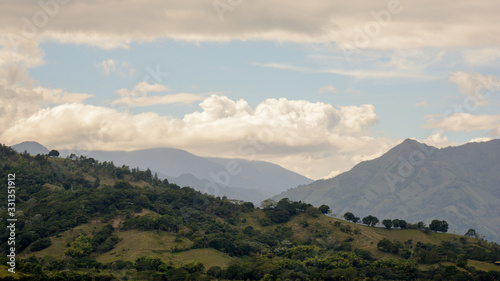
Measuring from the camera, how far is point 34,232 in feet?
582

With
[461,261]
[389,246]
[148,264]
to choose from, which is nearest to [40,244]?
[148,264]

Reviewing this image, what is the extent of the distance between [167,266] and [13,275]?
51.5m

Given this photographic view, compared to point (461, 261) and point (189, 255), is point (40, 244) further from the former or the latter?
point (461, 261)

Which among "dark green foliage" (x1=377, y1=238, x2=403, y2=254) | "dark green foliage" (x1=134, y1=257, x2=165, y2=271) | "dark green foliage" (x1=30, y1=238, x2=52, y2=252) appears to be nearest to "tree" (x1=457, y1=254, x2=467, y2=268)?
"dark green foliage" (x1=377, y1=238, x2=403, y2=254)

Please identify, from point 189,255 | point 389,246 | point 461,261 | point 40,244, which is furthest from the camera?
point 389,246

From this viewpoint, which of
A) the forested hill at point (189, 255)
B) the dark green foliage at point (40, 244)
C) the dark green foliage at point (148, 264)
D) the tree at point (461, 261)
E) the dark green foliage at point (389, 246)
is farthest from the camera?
the dark green foliage at point (389, 246)

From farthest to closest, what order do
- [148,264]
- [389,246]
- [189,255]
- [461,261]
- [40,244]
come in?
1. [389,246]
2. [189,255]
3. [40,244]
4. [461,261]
5. [148,264]

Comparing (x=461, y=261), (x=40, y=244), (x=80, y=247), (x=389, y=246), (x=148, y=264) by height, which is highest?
(x=389, y=246)

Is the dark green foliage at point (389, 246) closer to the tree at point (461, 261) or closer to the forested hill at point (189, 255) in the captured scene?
the forested hill at point (189, 255)

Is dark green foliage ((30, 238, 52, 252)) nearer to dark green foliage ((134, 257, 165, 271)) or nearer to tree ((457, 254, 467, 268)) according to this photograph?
dark green foliage ((134, 257, 165, 271))

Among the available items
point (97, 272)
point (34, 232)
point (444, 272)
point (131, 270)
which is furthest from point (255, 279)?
point (34, 232)

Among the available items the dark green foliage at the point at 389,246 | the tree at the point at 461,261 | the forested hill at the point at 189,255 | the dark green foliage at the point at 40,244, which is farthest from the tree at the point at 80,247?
the tree at the point at 461,261

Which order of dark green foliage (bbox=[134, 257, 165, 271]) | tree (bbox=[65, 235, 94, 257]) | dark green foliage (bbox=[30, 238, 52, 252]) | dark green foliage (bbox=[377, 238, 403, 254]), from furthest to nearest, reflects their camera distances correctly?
dark green foliage (bbox=[377, 238, 403, 254]) → dark green foliage (bbox=[30, 238, 52, 252]) → tree (bbox=[65, 235, 94, 257]) → dark green foliage (bbox=[134, 257, 165, 271])

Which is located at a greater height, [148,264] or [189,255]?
[189,255]
